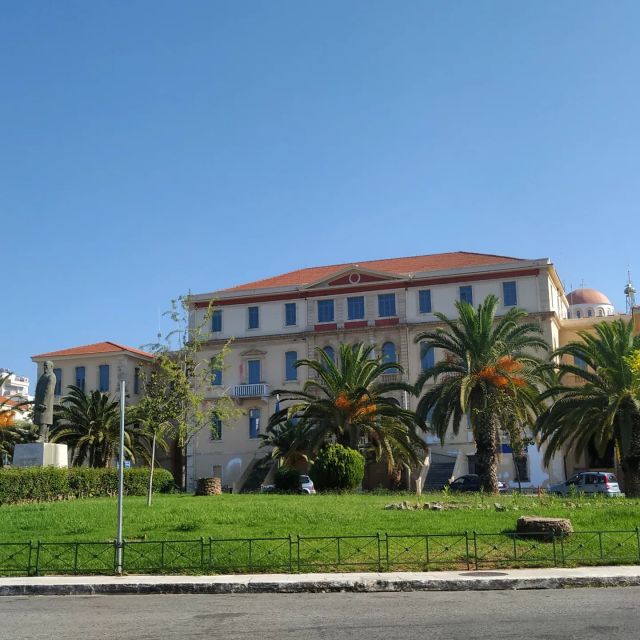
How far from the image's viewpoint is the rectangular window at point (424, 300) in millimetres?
55125

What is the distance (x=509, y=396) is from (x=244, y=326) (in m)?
28.2

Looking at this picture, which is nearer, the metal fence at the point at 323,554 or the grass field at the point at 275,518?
the metal fence at the point at 323,554

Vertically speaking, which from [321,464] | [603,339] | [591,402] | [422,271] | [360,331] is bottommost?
[321,464]

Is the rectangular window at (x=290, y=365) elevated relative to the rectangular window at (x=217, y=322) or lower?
lower

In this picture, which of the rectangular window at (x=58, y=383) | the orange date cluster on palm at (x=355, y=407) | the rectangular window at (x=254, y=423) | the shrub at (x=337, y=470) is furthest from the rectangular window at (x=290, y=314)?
the shrub at (x=337, y=470)

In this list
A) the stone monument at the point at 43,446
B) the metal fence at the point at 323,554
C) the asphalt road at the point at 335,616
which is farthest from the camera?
the stone monument at the point at 43,446

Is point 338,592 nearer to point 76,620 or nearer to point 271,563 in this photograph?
point 271,563

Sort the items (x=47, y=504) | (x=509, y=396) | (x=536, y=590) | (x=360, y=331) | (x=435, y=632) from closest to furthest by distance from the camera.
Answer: (x=435, y=632) → (x=536, y=590) → (x=47, y=504) → (x=509, y=396) → (x=360, y=331)

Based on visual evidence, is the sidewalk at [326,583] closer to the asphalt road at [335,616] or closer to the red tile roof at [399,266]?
the asphalt road at [335,616]

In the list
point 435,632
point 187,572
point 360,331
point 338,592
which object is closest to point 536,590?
point 338,592

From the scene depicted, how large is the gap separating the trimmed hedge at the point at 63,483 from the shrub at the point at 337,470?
24.7ft

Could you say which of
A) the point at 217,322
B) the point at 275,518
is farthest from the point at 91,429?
the point at 275,518

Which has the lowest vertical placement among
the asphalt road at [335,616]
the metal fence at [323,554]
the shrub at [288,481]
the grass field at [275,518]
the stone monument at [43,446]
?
the asphalt road at [335,616]

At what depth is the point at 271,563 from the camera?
16.5 m
